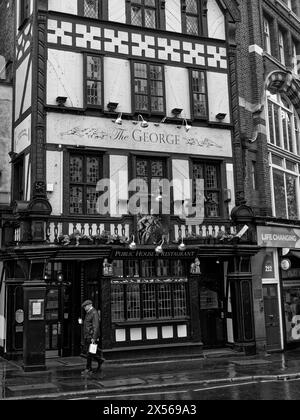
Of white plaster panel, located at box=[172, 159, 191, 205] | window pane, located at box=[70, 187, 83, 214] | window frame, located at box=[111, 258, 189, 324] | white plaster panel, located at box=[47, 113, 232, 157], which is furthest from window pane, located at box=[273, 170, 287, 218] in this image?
window pane, located at box=[70, 187, 83, 214]

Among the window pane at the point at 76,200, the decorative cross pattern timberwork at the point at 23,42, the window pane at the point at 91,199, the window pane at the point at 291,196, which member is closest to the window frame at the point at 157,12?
the decorative cross pattern timberwork at the point at 23,42

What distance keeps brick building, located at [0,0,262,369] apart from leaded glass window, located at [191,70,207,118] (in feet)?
0.16

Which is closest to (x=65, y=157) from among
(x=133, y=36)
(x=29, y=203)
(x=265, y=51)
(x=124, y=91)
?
(x=29, y=203)

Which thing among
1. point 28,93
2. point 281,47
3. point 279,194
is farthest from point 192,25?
point 279,194

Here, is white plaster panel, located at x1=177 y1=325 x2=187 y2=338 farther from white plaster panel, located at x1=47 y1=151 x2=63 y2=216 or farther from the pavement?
white plaster panel, located at x1=47 y1=151 x2=63 y2=216

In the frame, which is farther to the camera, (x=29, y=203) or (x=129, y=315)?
(x=129, y=315)

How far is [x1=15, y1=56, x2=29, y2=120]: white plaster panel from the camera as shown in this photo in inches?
671

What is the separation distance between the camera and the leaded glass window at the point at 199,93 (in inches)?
720

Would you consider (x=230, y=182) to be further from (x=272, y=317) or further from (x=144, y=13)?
(x=144, y=13)

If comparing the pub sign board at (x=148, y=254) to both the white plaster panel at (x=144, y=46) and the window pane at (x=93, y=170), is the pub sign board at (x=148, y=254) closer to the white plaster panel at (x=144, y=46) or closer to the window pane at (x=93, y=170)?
the window pane at (x=93, y=170)

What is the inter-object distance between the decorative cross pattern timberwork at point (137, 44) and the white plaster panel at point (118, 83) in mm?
415

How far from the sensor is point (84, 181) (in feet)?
53.6

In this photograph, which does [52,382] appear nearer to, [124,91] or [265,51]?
[124,91]

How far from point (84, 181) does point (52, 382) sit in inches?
244
